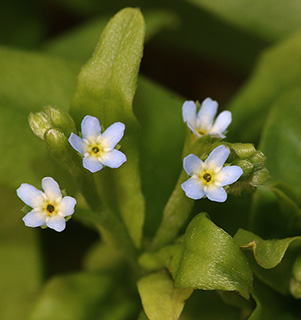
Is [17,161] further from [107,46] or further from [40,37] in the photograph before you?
[40,37]

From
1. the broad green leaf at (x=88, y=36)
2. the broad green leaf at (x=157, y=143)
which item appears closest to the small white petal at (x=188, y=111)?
the broad green leaf at (x=157, y=143)

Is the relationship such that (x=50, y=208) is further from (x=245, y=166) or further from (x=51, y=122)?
(x=245, y=166)

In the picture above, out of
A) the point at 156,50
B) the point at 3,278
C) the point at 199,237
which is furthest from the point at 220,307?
the point at 156,50

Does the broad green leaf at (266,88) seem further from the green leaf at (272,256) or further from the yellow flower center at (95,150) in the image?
the yellow flower center at (95,150)

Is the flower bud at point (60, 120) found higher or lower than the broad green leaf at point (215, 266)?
higher

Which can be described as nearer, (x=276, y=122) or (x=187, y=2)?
(x=276, y=122)

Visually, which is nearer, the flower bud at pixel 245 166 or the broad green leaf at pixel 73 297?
the flower bud at pixel 245 166

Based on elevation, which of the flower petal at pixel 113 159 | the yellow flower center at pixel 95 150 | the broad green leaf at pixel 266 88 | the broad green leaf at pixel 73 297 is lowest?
the broad green leaf at pixel 73 297
